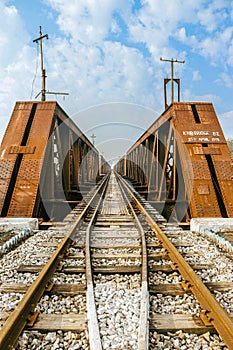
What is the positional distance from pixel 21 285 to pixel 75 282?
0.54 m

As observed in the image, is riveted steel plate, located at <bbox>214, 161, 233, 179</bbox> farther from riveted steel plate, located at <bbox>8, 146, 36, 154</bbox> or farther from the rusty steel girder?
riveted steel plate, located at <bbox>8, 146, 36, 154</bbox>

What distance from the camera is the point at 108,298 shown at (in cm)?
270

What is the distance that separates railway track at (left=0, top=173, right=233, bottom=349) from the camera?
2.08m

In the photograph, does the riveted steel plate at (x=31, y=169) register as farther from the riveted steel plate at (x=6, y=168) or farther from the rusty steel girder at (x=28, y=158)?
the riveted steel plate at (x=6, y=168)

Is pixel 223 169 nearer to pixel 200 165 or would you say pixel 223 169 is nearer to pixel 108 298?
pixel 200 165

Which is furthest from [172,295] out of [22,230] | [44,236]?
[22,230]

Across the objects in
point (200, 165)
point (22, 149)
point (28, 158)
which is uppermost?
point (22, 149)

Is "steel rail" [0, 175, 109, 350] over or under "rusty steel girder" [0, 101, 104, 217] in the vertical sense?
under

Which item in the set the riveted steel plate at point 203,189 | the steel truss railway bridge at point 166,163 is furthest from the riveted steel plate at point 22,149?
the riveted steel plate at point 203,189

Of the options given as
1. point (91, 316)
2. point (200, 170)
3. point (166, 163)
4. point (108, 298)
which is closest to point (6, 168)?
point (166, 163)

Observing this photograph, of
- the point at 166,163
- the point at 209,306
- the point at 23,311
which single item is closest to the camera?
the point at 23,311

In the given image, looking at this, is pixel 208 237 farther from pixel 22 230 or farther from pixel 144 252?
pixel 22 230

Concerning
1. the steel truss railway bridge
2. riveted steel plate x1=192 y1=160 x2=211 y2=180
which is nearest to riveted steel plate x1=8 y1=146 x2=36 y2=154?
the steel truss railway bridge

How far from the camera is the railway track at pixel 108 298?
2.08m
